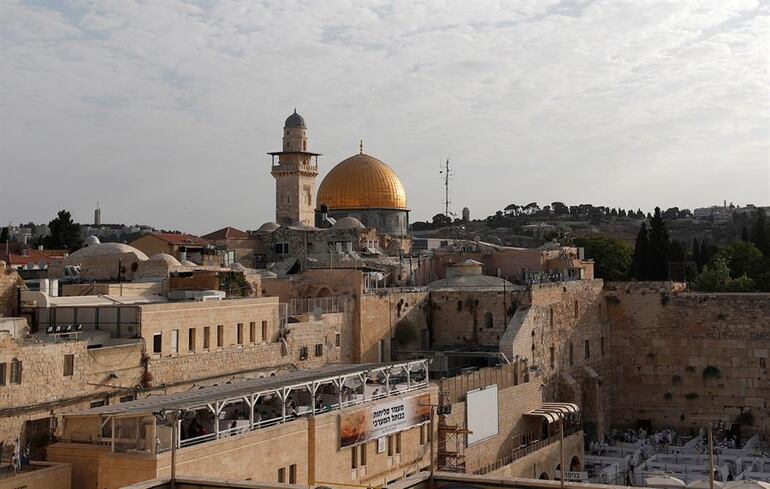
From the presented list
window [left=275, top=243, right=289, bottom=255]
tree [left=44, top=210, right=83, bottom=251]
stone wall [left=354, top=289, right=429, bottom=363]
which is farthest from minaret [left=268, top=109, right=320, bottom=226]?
stone wall [left=354, top=289, right=429, bottom=363]

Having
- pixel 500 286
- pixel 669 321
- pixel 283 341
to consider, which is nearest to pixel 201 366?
pixel 283 341

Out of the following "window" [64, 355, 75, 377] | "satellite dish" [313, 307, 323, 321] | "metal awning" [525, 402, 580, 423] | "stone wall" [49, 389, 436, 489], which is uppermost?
"satellite dish" [313, 307, 323, 321]

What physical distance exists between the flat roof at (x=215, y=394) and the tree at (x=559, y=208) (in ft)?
375

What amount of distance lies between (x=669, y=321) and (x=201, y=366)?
2254 cm

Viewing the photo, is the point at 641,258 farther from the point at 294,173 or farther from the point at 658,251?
the point at 294,173

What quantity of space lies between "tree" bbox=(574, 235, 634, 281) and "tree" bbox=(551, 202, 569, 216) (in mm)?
73454

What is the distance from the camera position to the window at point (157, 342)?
21.6 meters

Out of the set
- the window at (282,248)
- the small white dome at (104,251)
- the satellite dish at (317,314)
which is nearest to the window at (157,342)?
the satellite dish at (317,314)

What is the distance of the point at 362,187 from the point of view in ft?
164

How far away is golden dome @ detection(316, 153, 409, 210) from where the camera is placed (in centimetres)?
4962

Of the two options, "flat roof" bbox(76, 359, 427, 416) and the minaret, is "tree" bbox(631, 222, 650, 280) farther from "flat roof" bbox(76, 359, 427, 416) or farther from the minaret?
"flat roof" bbox(76, 359, 427, 416)

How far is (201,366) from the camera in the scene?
22828mm

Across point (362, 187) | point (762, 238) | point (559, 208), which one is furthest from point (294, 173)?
point (559, 208)

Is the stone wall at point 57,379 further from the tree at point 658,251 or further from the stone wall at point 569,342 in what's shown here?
the tree at point 658,251
